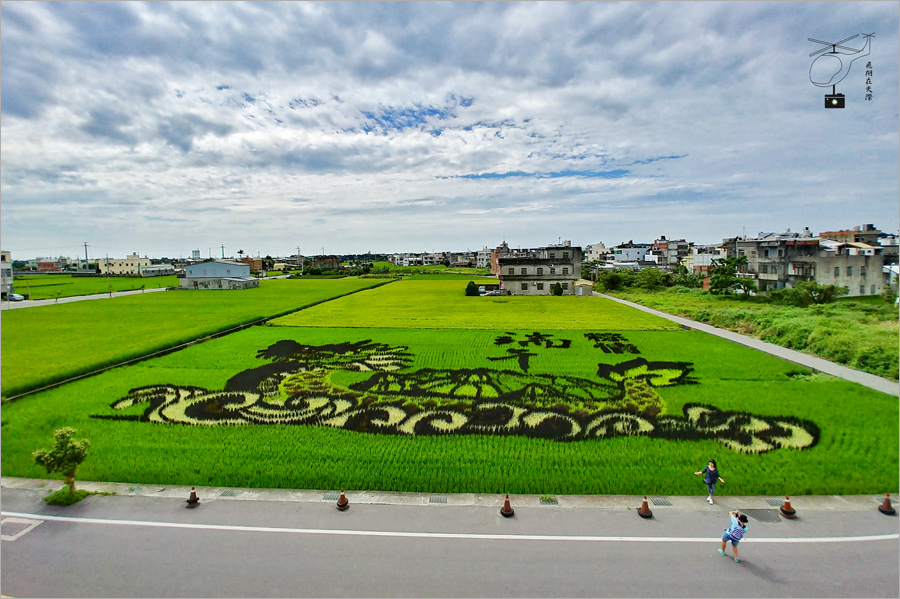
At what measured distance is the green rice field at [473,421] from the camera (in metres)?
12.5

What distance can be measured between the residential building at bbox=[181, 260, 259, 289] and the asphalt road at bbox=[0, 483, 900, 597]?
7558 centimetres

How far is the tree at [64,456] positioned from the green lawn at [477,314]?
87.5ft

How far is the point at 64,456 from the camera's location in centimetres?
1116

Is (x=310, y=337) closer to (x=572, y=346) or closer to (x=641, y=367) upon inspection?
(x=572, y=346)

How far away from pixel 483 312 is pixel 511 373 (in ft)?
78.3

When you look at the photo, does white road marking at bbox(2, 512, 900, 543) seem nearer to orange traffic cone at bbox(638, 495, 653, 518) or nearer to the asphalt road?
the asphalt road

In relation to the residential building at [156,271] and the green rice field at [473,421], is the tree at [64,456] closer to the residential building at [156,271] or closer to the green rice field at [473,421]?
the green rice field at [473,421]

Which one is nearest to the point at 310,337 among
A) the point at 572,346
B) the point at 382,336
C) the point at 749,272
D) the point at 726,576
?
the point at 382,336

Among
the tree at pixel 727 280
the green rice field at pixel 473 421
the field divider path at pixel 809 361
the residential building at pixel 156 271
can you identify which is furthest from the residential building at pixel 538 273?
the residential building at pixel 156 271

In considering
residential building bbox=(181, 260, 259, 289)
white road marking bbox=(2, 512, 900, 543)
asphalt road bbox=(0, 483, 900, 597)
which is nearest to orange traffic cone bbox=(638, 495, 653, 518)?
asphalt road bbox=(0, 483, 900, 597)

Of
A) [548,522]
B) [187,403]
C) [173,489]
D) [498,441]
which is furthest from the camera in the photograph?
[187,403]

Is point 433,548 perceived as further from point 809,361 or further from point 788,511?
point 809,361

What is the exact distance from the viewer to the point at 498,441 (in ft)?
49.1

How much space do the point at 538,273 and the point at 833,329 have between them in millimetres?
45078
